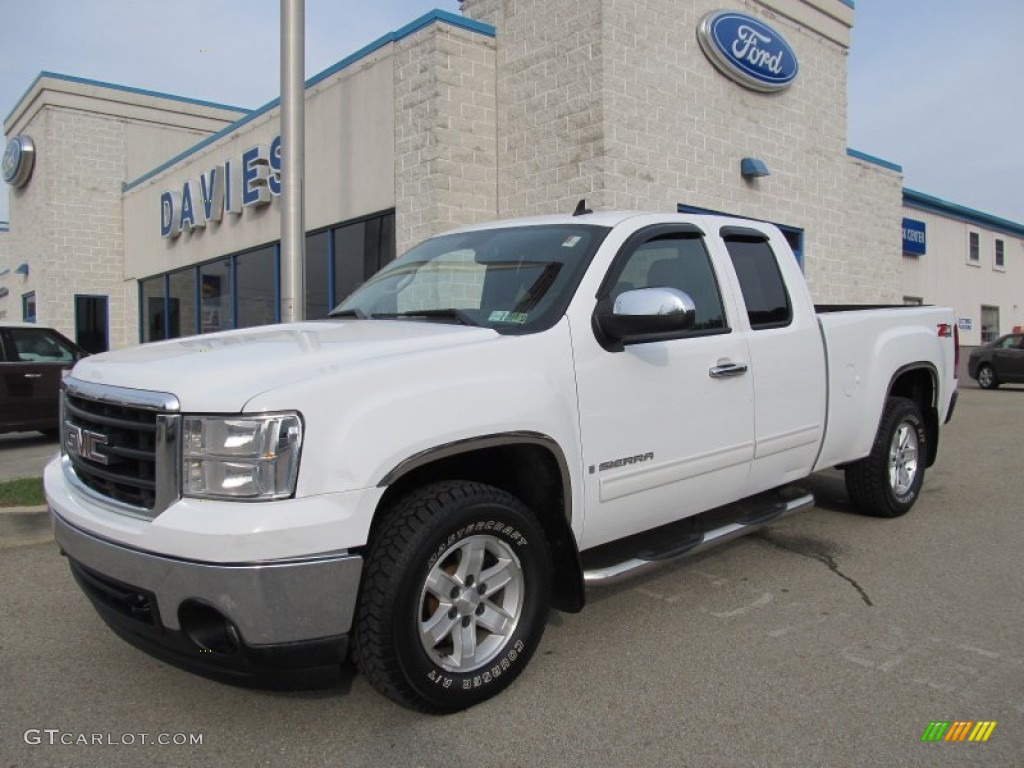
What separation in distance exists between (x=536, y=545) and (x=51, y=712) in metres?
1.94

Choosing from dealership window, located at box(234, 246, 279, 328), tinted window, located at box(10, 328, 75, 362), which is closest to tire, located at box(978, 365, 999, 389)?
dealership window, located at box(234, 246, 279, 328)

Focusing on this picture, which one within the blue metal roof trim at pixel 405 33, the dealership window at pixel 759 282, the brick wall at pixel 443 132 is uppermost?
the blue metal roof trim at pixel 405 33

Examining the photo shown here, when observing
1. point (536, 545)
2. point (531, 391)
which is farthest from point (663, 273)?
point (536, 545)

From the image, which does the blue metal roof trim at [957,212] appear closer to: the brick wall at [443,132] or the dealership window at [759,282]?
the brick wall at [443,132]

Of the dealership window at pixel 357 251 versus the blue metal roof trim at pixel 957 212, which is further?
the blue metal roof trim at pixel 957 212

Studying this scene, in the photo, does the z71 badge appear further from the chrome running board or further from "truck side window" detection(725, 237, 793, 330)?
"truck side window" detection(725, 237, 793, 330)

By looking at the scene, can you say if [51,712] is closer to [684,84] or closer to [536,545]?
[536,545]

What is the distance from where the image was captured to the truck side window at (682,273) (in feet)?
13.0

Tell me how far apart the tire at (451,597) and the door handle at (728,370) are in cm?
133

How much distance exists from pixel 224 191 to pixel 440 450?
49.9ft

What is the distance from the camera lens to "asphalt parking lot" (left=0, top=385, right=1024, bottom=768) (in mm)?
2779

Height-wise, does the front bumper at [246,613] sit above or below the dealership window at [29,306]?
below

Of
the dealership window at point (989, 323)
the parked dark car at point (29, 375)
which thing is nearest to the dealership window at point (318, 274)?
the parked dark car at point (29, 375)

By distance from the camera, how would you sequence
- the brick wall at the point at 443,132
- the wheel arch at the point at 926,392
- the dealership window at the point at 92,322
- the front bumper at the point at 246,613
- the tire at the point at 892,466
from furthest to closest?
the dealership window at the point at 92,322, the brick wall at the point at 443,132, the wheel arch at the point at 926,392, the tire at the point at 892,466, the front bumper at the point at 246,613
